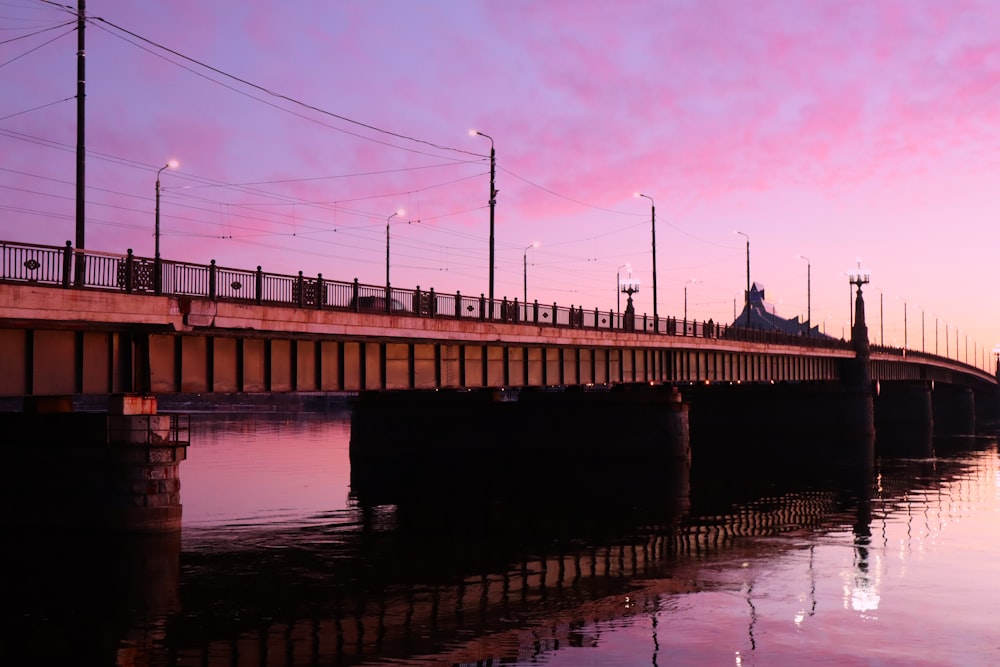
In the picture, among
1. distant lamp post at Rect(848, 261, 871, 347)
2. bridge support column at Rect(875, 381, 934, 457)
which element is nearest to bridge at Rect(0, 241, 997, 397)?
distant lamp post at Rect(848, 261, 871, 347)

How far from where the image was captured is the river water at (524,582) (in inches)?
797

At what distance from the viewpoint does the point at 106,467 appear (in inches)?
1276

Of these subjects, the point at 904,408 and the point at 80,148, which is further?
the point at 904,408

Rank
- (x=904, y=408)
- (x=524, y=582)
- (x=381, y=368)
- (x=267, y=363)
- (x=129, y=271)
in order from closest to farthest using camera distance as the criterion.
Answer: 1. (x=524, y=582)
2. (x=129, y=271)
3. (x=267, y=363)
4. (x=381, y=368)
5. (x=904, y=408)

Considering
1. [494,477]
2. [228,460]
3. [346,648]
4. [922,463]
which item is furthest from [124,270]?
[922,463]

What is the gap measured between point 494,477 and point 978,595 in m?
36.6

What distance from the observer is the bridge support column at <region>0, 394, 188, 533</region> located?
1270 inches

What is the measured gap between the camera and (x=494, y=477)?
60.3 metres

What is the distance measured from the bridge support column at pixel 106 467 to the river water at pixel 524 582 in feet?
3.44

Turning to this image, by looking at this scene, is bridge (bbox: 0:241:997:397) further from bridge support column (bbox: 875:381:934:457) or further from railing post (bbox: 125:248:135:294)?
bridge support column (bbox: 875:381:934:457)

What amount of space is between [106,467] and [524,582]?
1311 centimetres

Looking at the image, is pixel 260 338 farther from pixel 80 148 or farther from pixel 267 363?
pixel 80 148

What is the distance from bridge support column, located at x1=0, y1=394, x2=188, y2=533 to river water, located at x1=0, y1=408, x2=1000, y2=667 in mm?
1048

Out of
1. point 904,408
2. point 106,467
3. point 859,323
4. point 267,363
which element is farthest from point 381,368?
point 904,408
